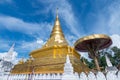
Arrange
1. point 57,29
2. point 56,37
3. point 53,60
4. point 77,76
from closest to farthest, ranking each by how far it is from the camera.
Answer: point 77,76 → point 53,60 → point 56,37 → point 57,29

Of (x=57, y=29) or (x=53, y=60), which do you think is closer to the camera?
(x=53, y=60)

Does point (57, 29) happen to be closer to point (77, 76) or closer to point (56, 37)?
point (56, 37)

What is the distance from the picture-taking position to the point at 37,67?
49.5ft

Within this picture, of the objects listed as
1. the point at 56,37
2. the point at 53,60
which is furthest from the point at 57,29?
the point at 53,60

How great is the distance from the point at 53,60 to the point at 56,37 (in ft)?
18.7

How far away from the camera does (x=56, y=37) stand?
19.8m

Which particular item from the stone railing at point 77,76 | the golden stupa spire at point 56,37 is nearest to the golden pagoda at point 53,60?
the golden stupa spire at point 56,37

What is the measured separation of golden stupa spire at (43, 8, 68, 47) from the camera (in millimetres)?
18712

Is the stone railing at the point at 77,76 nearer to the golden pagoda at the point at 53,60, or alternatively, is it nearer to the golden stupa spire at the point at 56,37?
the golden pagoda at the point at 53,60

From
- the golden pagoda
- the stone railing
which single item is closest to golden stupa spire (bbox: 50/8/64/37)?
the golden pagoda

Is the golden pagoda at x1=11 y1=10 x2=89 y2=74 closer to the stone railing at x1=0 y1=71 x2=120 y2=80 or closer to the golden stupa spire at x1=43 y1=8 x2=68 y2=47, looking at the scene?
the golden stupa spire at x1=43 y1=8 x2=68 y2=47

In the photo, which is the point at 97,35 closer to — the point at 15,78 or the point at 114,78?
the point at 114,78

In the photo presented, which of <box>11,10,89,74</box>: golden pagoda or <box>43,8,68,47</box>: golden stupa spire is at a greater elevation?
<box>43,8,68,47</box>: golden stupa spire

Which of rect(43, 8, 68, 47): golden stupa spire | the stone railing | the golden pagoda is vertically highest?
rect(43, 8, 68, 47): golden stupa spire
